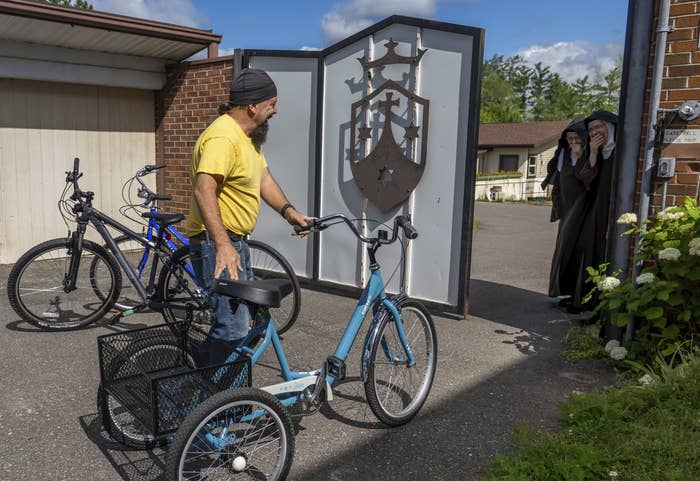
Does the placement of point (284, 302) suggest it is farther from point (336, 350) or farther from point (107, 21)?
point (107, 21)

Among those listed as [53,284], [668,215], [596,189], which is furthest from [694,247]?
[53,284]

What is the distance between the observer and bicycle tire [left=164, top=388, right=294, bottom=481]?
2.56m

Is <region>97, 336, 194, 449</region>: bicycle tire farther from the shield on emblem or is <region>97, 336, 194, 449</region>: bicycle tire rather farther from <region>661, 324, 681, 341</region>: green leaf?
the shield on emblem

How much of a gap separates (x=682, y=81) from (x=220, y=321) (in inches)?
137

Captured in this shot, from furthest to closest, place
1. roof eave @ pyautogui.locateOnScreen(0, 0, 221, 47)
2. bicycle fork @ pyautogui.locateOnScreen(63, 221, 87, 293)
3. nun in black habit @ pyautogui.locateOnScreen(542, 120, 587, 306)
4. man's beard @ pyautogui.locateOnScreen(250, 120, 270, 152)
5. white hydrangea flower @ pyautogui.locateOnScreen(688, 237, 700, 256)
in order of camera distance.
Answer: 1. roof eave @ pyautogui.locateOnScreen(0, 0, 221, 47)
2. nun in black habit @ pyautogui.locateOnScreen(542, 120, 587, 306)
3. bicycle fork @ pyautogui.locateOnScreen(63, 221, 87, 293)
4. white hydrangea flower @ pyautogui.locateOnScreen(688, 237, 700, 256)
5. man's beard @ pyautogui.locateOnScreen(250, 120, 270, 152)

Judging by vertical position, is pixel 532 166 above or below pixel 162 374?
above

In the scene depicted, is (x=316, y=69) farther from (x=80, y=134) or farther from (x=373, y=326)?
(x=373, y=326)

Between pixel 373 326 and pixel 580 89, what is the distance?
3250 inches

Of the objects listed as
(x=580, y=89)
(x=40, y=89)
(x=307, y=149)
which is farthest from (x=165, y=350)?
(x=580, y=89)

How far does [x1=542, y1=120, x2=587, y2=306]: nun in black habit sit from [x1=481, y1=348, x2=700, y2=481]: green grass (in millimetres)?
2052

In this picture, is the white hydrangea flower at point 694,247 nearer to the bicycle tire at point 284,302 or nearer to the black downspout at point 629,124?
the black downspout at point 629,124

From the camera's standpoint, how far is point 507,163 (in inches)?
1693

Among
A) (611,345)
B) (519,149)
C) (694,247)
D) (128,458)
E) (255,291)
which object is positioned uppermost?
(519,149)

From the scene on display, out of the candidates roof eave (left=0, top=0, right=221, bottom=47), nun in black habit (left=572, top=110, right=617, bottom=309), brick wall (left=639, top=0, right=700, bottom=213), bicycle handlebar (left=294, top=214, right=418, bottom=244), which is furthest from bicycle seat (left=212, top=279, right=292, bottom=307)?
roof eave (left=0, top=0, right=221, bottom=47)
